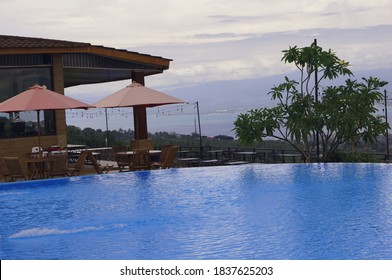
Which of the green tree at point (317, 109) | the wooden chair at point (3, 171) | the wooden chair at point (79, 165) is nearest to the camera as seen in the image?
the wooden chair at point (3, 171)

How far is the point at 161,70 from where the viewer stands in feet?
80.8

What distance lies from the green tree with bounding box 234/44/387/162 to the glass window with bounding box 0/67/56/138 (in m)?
5.63

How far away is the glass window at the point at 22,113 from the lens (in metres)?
20.4

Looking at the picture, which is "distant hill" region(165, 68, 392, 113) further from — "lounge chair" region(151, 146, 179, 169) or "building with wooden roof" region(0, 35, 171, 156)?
"lounge chair" region(151, 146, 179, 169)

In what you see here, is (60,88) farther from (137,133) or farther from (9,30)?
(9,30)

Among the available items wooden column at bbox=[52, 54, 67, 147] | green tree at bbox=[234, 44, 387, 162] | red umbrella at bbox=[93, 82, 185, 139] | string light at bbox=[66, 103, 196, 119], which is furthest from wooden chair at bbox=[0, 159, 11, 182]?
string light at bbox=[66, 103, 196, 119]

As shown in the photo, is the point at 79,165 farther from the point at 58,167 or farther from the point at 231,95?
the point at 231,95

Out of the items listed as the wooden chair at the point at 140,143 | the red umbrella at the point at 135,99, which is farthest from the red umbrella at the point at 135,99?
the wooden chair at the point at 140,143

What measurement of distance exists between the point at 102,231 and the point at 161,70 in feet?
44.1

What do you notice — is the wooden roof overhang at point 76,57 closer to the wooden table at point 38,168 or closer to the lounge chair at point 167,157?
the wooden table at point 38,168

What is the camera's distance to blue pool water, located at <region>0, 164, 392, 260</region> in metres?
10.2

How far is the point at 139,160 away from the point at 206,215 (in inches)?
297

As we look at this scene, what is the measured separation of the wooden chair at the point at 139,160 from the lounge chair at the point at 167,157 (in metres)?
0.27
